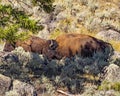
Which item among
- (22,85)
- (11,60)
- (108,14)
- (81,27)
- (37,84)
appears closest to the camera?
(22,85)

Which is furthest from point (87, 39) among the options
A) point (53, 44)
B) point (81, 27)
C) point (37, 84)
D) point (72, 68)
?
point (81, 27)

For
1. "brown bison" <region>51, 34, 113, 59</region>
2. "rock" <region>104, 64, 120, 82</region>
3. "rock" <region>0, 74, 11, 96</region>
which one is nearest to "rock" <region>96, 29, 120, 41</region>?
"brown bison" <region>51, 34, 113, 59</region>

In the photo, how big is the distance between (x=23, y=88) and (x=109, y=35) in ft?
56.6

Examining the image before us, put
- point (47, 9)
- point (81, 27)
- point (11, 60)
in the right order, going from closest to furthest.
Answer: point (47, 9), point (11, 60), point (81, 27)

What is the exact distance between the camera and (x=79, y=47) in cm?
2548

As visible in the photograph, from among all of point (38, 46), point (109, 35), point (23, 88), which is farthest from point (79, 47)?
point (109, 35)

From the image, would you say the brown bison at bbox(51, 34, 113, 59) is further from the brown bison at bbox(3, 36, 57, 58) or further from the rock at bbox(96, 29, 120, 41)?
the rock at bbox(96, 29, 120, 41)

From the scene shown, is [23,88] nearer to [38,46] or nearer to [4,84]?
[4,84]

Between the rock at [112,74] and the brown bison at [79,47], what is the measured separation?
147 inches

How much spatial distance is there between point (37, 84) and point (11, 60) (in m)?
3.51

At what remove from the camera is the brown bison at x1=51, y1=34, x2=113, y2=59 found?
25391mm

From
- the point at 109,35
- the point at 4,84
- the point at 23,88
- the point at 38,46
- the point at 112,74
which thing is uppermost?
the point at 109,35

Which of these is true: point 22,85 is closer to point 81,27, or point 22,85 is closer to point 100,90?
point 100,90

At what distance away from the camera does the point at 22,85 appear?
59.6 ft
